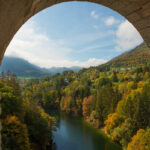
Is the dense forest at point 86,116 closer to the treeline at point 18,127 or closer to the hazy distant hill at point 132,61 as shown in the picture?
the treeline at point 18,127

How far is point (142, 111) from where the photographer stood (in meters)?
18.3

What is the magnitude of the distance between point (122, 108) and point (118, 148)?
6.22 meters

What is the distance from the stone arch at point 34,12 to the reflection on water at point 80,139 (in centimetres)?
1864

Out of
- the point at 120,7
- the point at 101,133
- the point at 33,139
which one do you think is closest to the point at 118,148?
the point at 101,133

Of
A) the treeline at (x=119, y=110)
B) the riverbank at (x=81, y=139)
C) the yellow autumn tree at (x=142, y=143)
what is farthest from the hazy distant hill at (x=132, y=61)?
the yellow autumn tree at (x=142, y=143)

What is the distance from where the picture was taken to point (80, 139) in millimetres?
19984

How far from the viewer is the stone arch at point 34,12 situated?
0.84 m

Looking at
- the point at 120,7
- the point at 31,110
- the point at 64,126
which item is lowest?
the point at 64,126

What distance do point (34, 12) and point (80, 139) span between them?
21.4m

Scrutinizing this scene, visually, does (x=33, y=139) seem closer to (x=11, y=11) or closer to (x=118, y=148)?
(x=118, y=148)

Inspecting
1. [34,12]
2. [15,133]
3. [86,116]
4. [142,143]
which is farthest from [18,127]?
[86,116]

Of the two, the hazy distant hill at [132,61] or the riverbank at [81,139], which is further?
the hazy distant hill at [132,61]

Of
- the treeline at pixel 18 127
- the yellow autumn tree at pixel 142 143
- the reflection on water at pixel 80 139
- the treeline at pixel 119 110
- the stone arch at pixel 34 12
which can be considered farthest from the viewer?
the reflection on water at pixel 80 139

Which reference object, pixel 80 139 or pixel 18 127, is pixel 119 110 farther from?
pixel 18 127
